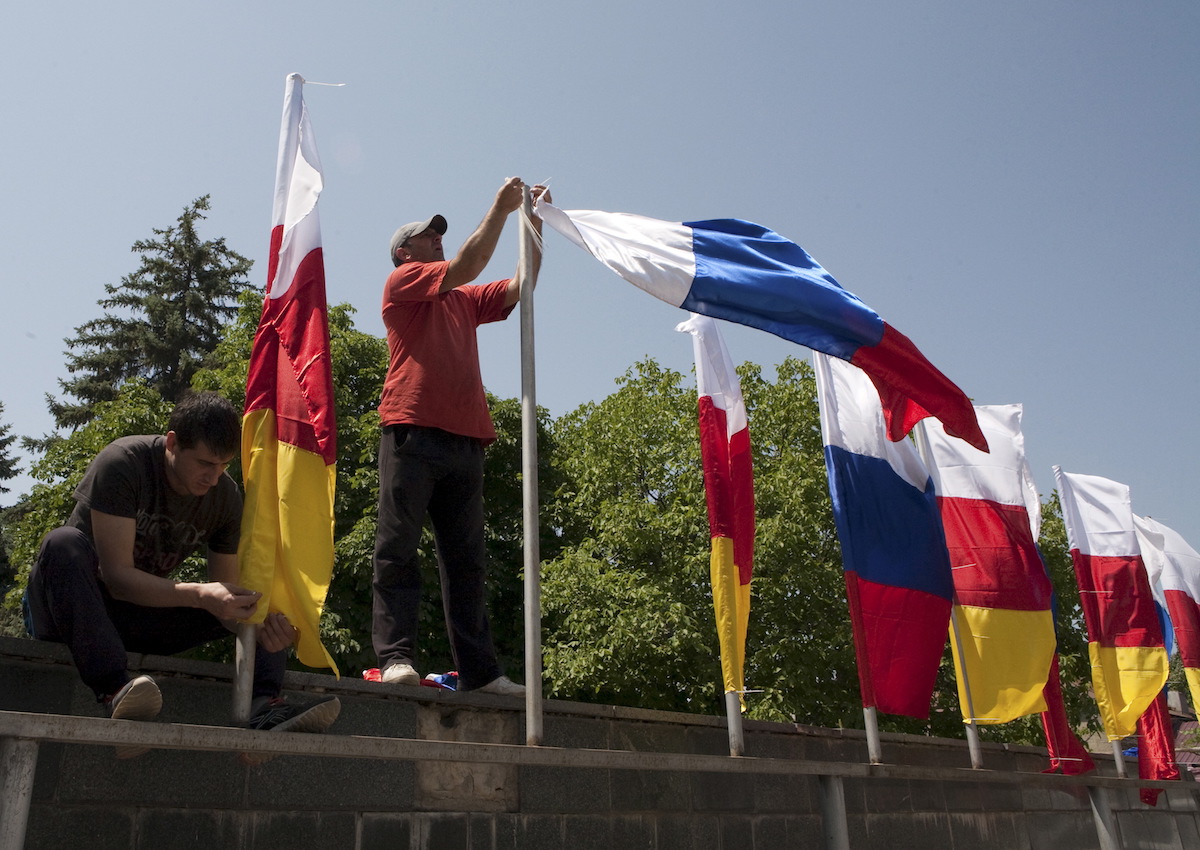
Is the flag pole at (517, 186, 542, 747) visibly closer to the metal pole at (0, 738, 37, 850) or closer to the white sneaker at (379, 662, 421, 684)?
the white sneaker at (379, 662, 421, 684)

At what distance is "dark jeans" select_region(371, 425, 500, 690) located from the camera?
4305 mm

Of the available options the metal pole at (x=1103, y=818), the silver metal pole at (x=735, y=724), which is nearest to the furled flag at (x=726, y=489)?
the silver metal pole at (x=735, y=724)

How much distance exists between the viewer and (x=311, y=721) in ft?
10.5

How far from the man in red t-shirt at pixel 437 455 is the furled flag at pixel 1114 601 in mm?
6617

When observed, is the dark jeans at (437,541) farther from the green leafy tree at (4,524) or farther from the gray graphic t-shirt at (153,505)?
the green leafy tree at (4,524)

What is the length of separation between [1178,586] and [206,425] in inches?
399

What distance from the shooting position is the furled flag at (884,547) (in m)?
6.14

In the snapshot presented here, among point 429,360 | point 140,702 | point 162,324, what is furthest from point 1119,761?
point 162,324

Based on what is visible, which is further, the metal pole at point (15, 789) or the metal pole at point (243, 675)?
the metal pole at point (243, 675)

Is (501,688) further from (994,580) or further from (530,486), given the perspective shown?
(994,580)

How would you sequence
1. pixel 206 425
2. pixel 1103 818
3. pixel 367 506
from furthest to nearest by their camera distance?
pixel 367 506 → pixel 1103 818 → pixel 206 425

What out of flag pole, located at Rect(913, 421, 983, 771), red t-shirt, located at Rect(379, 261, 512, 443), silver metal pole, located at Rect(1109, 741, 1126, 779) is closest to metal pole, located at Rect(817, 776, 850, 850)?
flag pole, located at Rect(913, 421, 983, 771)

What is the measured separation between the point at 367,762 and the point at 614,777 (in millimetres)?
1314

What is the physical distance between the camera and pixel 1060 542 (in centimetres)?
2089
